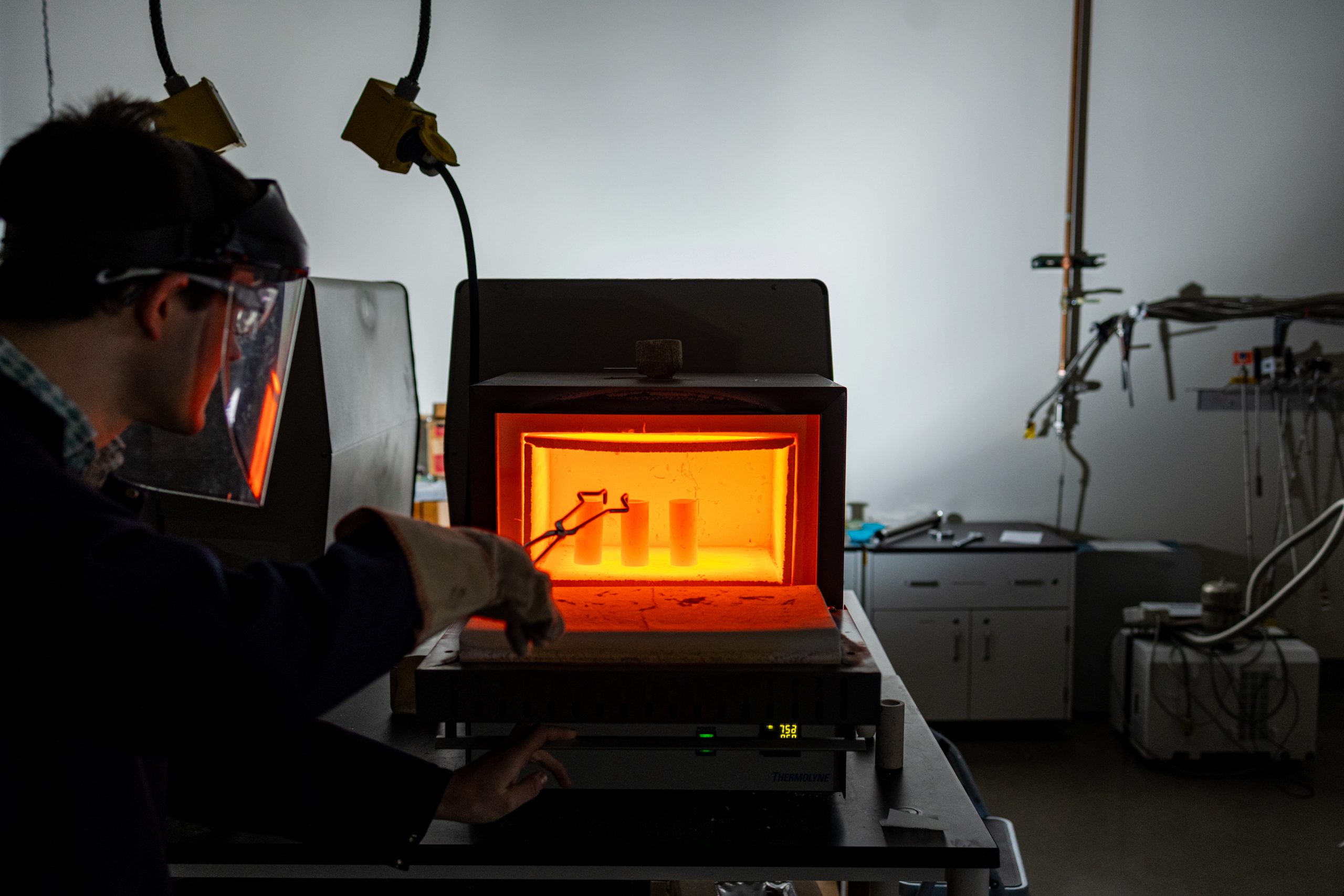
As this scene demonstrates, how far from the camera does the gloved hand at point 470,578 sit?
688 millimetres

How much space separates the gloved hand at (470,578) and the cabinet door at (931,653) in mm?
2559

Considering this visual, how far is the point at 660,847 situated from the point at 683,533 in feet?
1.50

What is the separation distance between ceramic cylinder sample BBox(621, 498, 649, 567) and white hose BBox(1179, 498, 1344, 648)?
64.6 inches

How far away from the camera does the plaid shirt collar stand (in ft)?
2.17

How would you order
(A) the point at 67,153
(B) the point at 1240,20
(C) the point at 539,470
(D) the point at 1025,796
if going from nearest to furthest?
(A) the point at 67,153
(C) the point at 539,470
(D) the point at 1025,796
(B) the point at 1240,20

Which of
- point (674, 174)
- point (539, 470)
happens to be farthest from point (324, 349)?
point (674, 174)

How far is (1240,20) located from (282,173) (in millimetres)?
3362

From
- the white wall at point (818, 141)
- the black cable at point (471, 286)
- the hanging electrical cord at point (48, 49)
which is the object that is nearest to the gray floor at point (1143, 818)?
the white wall at point (818, 141)

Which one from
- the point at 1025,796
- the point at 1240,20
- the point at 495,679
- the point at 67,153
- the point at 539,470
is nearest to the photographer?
the point at 67,153

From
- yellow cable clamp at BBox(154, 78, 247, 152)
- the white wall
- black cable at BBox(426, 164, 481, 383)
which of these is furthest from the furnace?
the white wall

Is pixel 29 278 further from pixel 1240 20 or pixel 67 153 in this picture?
pixel 1240 20

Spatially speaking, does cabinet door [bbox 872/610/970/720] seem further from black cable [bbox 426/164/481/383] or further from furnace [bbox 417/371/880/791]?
black cable [bbox 426/164/481/383]

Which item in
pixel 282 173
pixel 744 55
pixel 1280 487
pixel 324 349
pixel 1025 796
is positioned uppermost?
pixel 744 55

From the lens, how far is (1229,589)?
3.00 m
